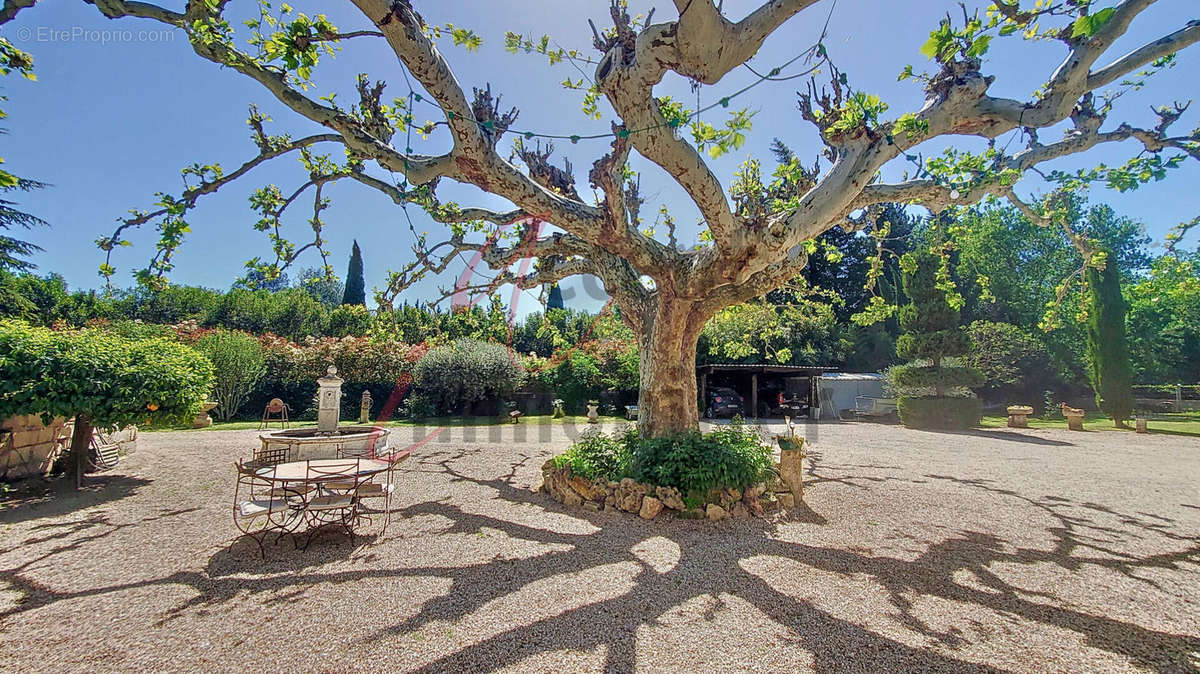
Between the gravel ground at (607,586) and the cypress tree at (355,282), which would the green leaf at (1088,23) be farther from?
the cypress tree at (355,282)

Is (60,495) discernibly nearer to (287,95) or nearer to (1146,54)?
(287,95)

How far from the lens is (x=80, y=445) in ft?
21.4

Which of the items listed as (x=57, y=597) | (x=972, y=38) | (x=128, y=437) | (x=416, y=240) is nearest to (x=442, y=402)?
(x=128, y=437)

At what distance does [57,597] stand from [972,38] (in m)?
7.91

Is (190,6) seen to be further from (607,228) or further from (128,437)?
(128,437)

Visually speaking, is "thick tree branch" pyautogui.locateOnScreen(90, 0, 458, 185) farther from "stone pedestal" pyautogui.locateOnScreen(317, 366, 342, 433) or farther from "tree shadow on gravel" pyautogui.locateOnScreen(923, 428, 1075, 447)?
"tree shadow on gravel" pyautogui.locateOnScreen(923, 428, 1075, 447)

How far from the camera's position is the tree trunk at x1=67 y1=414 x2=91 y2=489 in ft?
21.0

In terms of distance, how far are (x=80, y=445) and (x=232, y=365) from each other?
11.0 m

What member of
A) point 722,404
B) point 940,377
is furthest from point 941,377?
point 722,404

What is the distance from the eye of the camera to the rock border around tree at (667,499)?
5.41 metres

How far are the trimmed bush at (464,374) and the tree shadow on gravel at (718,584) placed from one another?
12.3 m

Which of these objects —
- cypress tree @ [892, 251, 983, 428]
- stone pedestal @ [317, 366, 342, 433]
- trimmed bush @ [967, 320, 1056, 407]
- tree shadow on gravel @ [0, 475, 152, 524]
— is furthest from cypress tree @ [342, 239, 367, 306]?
trimmed bush @ [967, 320, 1056, 407]

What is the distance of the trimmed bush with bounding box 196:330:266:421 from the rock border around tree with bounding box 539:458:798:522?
15670 mm

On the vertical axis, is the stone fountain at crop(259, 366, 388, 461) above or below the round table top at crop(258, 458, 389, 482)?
below
